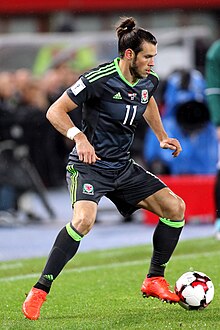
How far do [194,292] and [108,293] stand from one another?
131 cm

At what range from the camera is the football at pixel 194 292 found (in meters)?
8.05

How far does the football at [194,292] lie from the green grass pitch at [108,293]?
0.06 meters

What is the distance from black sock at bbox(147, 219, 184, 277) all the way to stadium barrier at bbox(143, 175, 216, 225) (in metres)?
6.66

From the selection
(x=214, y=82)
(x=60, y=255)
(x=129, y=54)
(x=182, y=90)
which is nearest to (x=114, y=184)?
(x=60, y=255)

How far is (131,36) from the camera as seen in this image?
8133 millimetres

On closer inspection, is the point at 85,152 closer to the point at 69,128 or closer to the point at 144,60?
the point at 69,128

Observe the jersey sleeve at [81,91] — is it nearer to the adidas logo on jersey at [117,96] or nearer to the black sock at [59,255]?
the adidas logo on jersey at [117,96]

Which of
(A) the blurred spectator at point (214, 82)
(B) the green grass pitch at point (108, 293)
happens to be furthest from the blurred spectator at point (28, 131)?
(B) the green grass pitch at point (108, 293)

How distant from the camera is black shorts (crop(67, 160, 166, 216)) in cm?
812

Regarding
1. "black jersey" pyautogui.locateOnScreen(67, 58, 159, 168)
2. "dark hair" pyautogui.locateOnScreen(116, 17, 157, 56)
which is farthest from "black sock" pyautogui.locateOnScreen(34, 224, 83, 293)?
"dark hair" pyautogui.locateOnScreen(116, 17, 157, 56)

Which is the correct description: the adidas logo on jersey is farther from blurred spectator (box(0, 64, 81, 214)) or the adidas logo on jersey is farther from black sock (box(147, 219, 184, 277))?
blurred spectator (box(0, 64, 81, 214))

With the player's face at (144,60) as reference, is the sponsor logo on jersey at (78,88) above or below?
below

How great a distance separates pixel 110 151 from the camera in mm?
8320

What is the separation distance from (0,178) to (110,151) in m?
7.74
